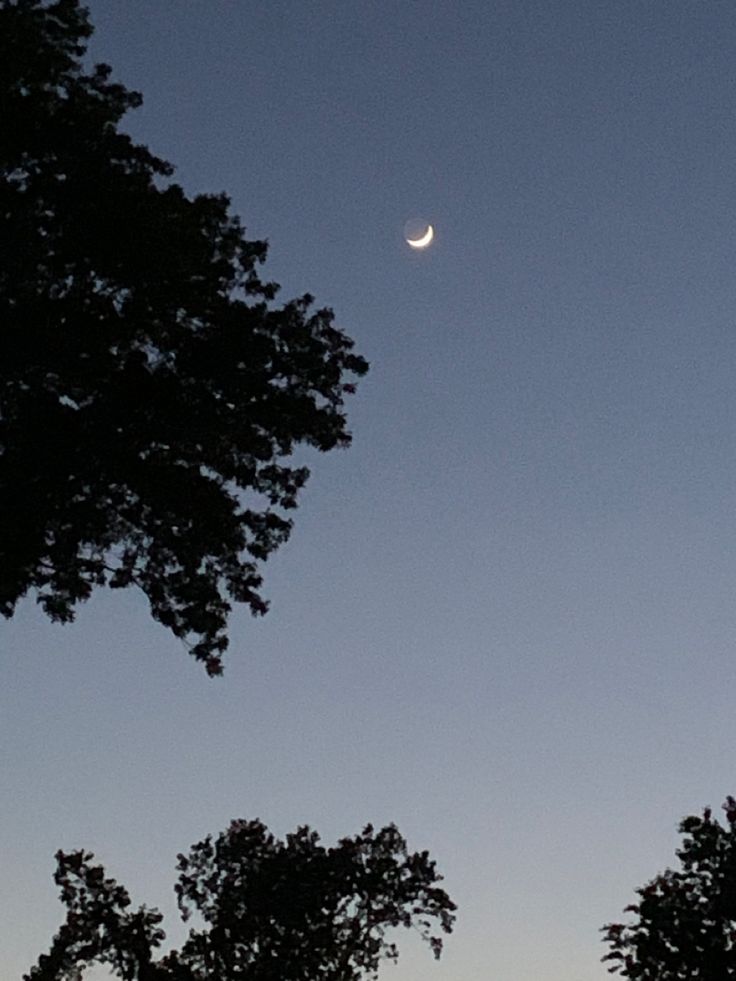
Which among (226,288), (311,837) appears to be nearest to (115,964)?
(311,837)

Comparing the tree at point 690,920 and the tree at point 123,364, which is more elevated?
the tree at point 123,364

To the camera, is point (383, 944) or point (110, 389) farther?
point (383, 944)

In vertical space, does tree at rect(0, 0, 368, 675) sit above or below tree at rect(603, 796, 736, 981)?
above

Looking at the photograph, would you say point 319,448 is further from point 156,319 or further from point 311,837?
point 311,837

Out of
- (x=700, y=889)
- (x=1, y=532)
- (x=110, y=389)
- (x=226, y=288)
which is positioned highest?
(x=226, y=288)

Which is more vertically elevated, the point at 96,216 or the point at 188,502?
the point at 96,216

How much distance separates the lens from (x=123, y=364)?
71.3 feet

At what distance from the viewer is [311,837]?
4953cm

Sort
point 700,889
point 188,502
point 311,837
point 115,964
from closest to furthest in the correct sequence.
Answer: point 188,502
point 700,889
point 115,964
point 311,837

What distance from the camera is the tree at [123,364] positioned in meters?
20.7

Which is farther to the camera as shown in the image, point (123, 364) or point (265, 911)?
point (265, 911)

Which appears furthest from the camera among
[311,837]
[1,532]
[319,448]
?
[311,837]

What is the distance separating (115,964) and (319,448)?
33.2 m

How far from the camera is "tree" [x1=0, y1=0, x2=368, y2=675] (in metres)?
20.7
